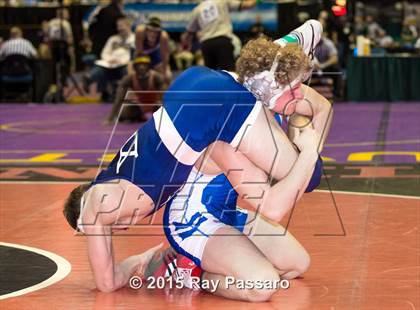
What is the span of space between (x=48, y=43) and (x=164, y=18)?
417 cm

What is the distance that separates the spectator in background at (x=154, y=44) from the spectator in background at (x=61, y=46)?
172 inches

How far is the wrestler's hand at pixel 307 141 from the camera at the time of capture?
4.92 m

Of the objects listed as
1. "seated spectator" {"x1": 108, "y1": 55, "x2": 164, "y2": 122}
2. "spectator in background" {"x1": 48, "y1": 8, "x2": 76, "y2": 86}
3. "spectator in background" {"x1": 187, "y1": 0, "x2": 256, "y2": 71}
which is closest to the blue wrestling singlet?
"seated spectator" {"x1": 108, "y1": 55, "x2": 164, "y2": 122}

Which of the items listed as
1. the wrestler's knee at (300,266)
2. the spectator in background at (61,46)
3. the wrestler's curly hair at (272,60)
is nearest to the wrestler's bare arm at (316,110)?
the wrestler's curly hair at (272,60)

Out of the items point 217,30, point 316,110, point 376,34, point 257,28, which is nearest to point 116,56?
point 217,30

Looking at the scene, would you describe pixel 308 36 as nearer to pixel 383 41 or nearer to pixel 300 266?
pixel 300 266

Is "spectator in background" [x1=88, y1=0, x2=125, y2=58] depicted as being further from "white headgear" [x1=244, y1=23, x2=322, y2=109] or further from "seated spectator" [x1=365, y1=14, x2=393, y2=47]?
"white headgear" [x1=244, y1=23, x2=322, y2=109]

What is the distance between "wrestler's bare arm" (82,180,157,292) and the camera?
5.10m

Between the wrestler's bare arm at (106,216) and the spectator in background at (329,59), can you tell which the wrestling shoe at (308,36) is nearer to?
the wrestler's bare arm at (106,216)

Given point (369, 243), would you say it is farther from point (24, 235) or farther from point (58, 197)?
point (58, 197)

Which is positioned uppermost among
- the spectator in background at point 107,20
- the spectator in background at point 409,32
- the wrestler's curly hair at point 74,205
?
the wrestler's curly hair at point 74,205

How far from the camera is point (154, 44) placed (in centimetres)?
1523

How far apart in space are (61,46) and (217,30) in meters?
5.57

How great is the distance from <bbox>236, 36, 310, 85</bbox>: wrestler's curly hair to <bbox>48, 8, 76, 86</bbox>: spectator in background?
14.5 m
